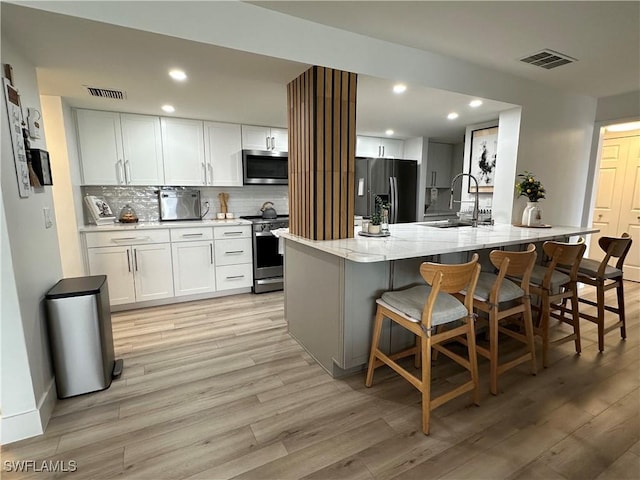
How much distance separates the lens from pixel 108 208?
11.9 ft

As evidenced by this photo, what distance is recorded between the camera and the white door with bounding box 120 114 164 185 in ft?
11.7

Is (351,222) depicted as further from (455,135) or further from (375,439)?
(455,135)

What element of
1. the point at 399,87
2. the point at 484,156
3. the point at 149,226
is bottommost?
the point at 149,226

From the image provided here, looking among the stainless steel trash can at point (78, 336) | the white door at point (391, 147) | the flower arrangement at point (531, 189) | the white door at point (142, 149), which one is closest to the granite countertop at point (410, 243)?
the flower arrangement at point (531, 189)

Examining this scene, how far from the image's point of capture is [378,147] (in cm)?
509

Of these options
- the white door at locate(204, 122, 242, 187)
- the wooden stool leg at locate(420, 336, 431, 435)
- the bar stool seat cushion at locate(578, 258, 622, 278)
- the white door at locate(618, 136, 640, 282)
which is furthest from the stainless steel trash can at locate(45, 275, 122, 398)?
the white door at locate(618, 136, 640, 282)

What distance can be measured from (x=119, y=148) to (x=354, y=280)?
317 cm

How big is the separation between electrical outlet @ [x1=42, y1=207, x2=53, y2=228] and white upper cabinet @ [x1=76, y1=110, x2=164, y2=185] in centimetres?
161

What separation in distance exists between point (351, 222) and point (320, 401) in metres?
1.27

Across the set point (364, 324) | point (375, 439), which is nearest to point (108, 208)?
point (364, 324)

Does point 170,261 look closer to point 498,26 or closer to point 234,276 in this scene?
point 234,276

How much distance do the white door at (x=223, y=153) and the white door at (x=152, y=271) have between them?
1077 millimetres

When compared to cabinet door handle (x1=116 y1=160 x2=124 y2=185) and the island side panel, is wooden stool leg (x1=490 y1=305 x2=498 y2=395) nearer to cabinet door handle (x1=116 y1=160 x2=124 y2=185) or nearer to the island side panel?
the island side panel

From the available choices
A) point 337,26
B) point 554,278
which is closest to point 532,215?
point 554,278
